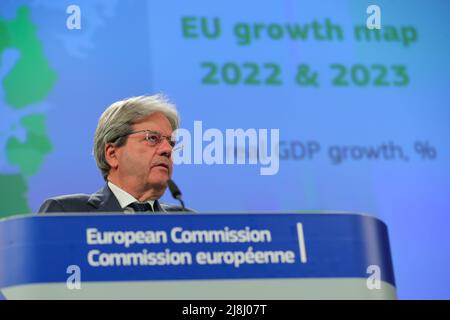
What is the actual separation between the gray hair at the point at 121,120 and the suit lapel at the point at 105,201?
0.13 meters

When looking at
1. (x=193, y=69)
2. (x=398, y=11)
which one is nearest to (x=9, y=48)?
(x=193, y=69)

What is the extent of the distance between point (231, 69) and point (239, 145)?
404mm

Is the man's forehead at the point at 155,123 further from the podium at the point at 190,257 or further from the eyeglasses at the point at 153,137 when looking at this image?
the podium at the point at 190,257

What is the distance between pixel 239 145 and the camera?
4438 mm

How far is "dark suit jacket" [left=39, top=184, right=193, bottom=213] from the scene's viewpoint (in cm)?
381

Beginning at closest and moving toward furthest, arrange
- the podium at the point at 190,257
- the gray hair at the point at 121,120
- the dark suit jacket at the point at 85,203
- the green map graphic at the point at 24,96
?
the podium at the point at 190,257
the dark suit jacket at the point at 85,203
the gray hair at the point at 121,120
the green map graphic at the point at 24,96

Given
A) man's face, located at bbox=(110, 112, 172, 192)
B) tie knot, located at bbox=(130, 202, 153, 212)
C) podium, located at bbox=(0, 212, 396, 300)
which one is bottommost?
podium, located at bbox=(0, 212, 396, 300)

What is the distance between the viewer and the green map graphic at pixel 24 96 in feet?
13.9

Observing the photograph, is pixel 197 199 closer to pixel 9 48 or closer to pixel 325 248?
pixel 9 48

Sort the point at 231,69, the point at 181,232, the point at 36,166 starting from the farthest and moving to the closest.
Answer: the point at 231,69, the point at 36,166, the point at 181,232

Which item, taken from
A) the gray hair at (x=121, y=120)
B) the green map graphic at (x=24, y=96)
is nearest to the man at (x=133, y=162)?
the gray hair at (x=121, y=120)

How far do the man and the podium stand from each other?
1.00 metres

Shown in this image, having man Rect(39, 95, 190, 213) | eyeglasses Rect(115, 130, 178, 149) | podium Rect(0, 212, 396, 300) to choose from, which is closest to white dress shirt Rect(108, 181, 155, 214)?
man Rect(39, 95, 190, 213)

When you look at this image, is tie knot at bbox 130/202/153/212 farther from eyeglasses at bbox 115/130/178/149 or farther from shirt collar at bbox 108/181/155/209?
eyeglasses at bbox 115/130/178/149
